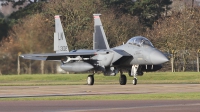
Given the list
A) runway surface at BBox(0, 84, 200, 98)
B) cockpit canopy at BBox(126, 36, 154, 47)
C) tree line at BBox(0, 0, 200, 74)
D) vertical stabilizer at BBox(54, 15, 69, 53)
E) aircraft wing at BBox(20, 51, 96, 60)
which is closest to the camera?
runway surface at BBox(0, 84, 200, 98)

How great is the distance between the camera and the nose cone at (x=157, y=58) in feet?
97.1

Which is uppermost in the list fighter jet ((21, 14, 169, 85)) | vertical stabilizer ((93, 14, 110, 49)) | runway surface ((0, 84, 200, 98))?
vertical stabilizer ((93, 14, 110, 49))

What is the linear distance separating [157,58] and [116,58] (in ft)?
8.49

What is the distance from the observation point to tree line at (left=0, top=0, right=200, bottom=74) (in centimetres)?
4259

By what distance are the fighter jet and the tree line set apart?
22.9 ft

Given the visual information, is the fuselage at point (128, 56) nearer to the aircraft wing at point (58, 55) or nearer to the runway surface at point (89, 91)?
the aircraft wing at point (58, 55)

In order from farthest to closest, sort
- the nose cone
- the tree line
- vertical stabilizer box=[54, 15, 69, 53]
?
the tree line
vertical stabilizer box=[54, 15, 69, 53]
the nose cone

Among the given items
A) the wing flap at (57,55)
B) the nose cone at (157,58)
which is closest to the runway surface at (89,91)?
the nose cone at (157,58)

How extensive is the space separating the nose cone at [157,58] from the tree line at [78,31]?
1214 cm

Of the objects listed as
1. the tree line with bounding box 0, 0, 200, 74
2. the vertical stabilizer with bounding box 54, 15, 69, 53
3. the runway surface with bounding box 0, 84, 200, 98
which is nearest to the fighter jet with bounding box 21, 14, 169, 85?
the vertical stabilizer with bounding box 54, 15, 69, 53

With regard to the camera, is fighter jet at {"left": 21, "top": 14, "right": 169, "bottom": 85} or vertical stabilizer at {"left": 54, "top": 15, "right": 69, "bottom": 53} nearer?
fighter jet at {"left": 21, "top": 14, "right": 169, "bottom": 85}

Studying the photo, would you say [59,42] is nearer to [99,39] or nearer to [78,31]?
[99,39]

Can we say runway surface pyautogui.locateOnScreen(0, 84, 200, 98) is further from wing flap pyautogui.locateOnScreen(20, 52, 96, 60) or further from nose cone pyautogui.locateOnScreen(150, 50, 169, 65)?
wing flap pyautogui.locateOnScreen(20, 52, 96, 60)

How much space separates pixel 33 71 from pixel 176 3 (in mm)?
40742
